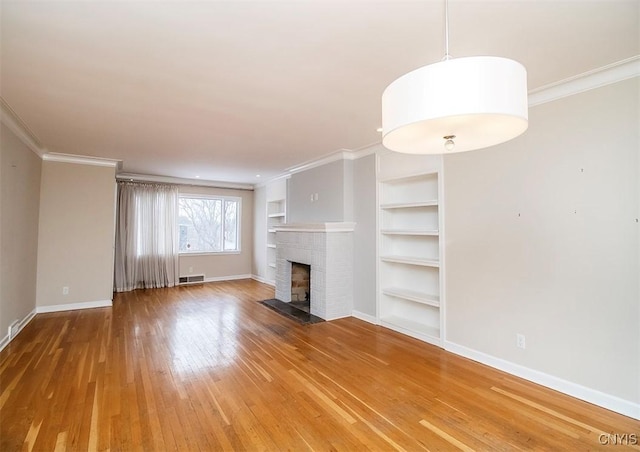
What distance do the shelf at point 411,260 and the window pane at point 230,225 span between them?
196 inches

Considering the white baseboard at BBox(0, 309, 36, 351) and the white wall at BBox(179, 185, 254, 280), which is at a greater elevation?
the white wall at BBox(179, 185, 254, 280)

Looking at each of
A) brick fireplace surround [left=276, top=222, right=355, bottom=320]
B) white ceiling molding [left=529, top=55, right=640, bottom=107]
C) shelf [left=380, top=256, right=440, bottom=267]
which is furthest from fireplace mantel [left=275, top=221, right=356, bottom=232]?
white ceiling molding [left=529, top=55, right=640, bottom=107]

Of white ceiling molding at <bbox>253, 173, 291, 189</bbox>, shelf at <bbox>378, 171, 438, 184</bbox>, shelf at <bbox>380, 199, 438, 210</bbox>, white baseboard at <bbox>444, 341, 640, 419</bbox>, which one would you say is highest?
white ceiling molding at <bbox>253, 173, 291, 189</bbox>

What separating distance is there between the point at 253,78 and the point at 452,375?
3134mm

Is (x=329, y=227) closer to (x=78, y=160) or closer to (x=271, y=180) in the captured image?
(x=271, y=180)

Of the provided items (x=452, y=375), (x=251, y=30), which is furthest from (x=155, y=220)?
(x=452, y=375)

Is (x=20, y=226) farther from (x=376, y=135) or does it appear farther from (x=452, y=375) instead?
(x=452, y=375)

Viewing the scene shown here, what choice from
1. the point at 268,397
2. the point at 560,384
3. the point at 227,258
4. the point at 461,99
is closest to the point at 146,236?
the point at 227,258

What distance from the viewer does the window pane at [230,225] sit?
26.2 feet

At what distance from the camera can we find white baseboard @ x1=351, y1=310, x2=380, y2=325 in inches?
170

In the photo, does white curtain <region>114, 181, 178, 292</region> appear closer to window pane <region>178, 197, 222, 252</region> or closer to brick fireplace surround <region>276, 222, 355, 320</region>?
window pane <region>178, 197, 222, 252</region>

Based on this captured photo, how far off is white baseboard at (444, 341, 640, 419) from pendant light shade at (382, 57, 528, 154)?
7.86 feet

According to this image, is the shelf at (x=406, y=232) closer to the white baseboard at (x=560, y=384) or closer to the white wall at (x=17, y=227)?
the white baseboard at (x=560, y=384)

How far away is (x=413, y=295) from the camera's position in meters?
3.87
